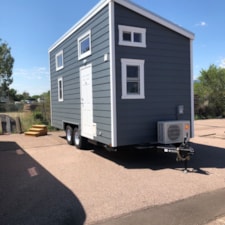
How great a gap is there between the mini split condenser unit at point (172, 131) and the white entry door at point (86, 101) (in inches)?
81.1

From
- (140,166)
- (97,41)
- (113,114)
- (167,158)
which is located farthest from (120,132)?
(97,41)

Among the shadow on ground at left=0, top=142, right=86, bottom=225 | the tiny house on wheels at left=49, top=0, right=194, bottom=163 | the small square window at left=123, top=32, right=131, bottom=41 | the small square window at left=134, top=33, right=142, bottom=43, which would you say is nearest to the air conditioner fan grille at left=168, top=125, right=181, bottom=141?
the tiny house on wheels at left=49, top=0, right=194, bottom=163

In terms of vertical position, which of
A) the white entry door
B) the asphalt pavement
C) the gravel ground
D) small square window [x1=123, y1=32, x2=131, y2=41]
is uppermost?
small square window [x1=123, y1=32, x2=131, y2=41]

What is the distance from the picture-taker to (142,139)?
727cm

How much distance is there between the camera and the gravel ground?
4.64 m

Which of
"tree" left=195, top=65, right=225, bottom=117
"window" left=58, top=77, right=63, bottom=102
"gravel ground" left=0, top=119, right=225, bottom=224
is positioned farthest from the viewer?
"tree" left=195, top=65, right=225, bottom=117

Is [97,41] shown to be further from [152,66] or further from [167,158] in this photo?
[167,158]

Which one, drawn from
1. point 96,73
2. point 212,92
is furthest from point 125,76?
point 212,92

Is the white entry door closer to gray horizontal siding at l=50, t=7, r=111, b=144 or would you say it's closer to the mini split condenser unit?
gray horizontal siding at l=50, t=7, r=111, b=144

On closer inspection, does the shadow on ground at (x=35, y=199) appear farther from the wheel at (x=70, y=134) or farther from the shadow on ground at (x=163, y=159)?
the wheel at (x=70, y=134)

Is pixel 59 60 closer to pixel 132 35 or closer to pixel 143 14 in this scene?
pixel 132 35

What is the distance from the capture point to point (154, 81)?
748 centimetres

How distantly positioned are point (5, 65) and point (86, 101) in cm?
3532

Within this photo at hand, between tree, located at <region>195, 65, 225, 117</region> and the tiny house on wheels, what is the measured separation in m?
16.3
